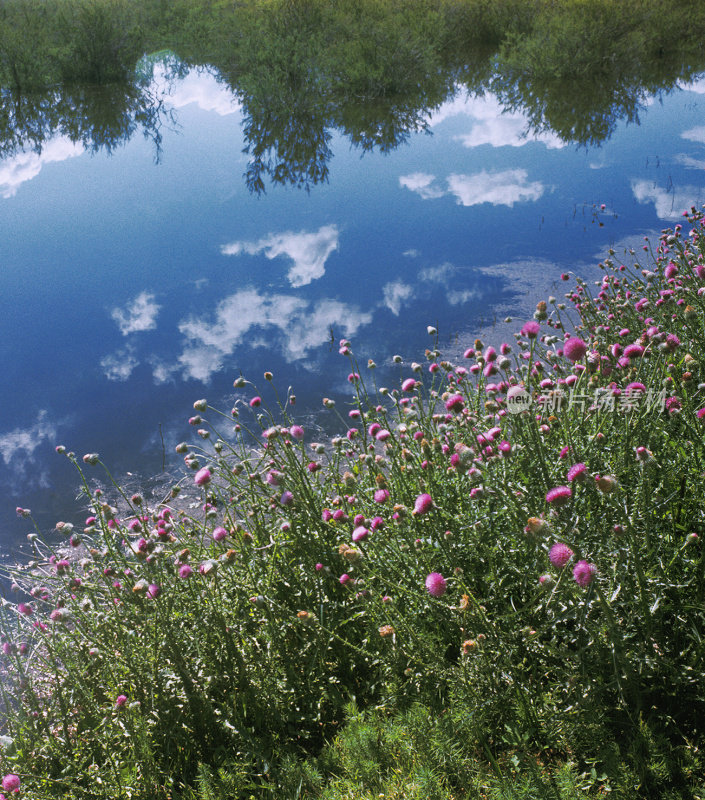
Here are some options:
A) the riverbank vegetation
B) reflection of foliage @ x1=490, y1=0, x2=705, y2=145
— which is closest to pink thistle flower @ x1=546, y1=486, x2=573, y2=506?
the riverbank vegetation

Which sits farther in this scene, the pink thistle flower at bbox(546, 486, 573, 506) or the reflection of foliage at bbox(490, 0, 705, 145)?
the reflection of foliage at bbox(490, 0, 705, 145)

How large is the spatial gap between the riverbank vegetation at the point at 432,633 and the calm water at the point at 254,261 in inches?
74.7

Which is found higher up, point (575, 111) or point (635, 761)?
point (575, 111)

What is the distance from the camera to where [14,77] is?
52.4ft

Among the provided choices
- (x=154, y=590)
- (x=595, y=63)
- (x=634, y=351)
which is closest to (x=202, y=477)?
(x=154, y=590)

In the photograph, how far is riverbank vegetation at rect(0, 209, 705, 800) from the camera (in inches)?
66.4

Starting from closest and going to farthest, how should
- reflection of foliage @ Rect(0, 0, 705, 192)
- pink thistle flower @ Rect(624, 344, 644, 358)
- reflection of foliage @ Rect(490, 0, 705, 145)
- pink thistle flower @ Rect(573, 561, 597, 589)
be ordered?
1. pink thistle flower @ Rect(573, 561, 597, 589)
2. pink thistle flower @ Rect(624, 344, 644, 358)
3. reflection of foliage @ Rect(490, 0, 705, 145)
4. reflection of foliage @ Rect(0, 0, 705, 192)

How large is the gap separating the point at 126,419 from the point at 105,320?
201 centimetres

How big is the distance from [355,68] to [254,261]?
9619 millimetres

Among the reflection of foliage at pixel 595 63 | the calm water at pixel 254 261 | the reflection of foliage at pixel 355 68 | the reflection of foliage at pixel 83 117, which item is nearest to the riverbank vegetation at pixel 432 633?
the calm water at pixel 254 261

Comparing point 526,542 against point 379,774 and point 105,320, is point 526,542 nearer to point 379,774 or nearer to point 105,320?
point 379,774

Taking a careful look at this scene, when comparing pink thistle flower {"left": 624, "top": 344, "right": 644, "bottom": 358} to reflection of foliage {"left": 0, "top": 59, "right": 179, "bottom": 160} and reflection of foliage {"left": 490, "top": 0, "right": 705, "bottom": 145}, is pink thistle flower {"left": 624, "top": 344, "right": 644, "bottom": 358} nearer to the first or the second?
reflection of foliage {"left": 490, "top": 0, "right": 705, "bottom": 145}

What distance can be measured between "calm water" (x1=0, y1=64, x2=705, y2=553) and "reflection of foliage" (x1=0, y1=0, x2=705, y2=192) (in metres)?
0.98

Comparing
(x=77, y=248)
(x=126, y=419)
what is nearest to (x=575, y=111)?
(x=77, y=248)
